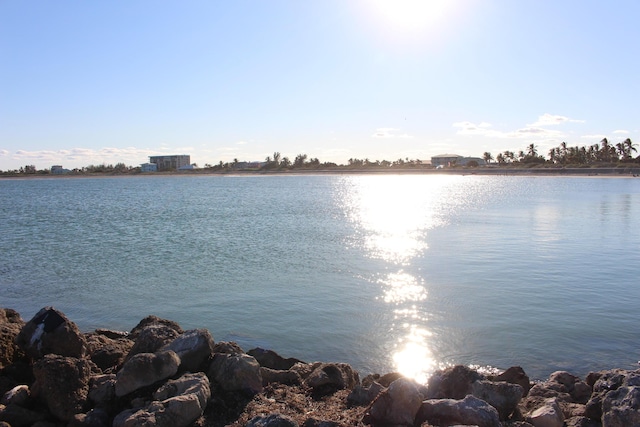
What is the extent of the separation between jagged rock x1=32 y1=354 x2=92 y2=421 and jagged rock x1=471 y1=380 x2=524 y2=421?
484cm

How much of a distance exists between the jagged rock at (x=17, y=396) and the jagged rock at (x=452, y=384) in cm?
505

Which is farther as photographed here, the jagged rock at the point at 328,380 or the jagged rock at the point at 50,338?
the jagged rock at the point at 328,380

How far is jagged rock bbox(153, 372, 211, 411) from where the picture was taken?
599 cm

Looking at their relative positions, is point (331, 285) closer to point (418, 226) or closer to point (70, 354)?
point (70, 354)

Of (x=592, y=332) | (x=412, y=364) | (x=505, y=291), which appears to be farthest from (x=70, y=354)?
(x=505, y=291)

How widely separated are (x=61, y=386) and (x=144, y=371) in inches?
35.9

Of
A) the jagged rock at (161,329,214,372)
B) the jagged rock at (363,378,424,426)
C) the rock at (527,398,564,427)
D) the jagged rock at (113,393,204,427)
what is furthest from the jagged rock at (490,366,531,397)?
the jagged rock at (113,393,204,427)

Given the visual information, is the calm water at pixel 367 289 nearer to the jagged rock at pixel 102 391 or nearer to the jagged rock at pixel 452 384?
the jagged rock at pixel 452 384

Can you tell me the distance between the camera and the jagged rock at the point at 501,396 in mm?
6617

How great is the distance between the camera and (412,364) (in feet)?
32.2

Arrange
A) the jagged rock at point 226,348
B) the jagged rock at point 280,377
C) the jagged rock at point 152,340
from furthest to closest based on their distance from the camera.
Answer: the jagged rock at point 226,348 → the jagged rock at point 280,377 → the jagged rock at point 152,340

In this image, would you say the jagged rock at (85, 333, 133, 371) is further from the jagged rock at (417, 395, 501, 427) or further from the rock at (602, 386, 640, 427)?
the rock at (602, 386, 640, 427)

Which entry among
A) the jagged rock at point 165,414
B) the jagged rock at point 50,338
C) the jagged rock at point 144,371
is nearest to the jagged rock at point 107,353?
the jagged rock at point 50,338

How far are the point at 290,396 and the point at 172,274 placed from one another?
11.6 m
